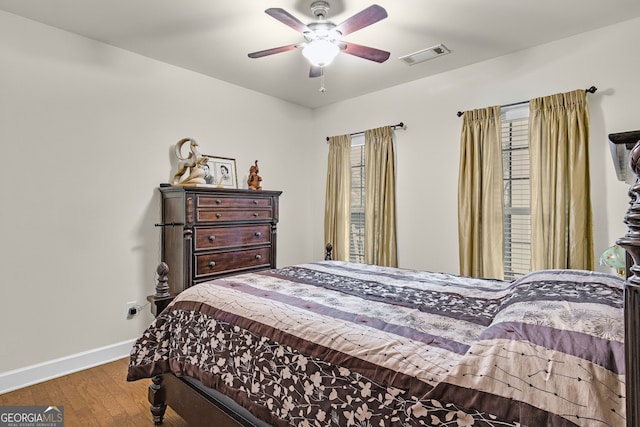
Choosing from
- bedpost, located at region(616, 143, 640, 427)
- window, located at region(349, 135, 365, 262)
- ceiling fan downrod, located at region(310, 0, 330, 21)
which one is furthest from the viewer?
window, located at region(349, 135, 365, 262)

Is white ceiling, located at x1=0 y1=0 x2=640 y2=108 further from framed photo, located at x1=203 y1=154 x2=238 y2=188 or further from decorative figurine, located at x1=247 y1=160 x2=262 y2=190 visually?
decorative figurine, located at x1=247 y1=160 x2=262 y2=190

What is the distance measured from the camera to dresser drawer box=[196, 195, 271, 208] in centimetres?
302

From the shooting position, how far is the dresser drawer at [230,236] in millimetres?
3013

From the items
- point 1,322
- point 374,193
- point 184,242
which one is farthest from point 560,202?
point 1,322

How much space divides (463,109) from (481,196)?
0.91 m

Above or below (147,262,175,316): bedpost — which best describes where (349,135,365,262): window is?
above

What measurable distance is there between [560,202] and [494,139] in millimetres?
795

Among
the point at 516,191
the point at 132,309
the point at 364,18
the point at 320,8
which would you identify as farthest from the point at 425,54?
the point at 132,309

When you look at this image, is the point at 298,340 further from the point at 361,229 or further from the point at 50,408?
the point at 361,229

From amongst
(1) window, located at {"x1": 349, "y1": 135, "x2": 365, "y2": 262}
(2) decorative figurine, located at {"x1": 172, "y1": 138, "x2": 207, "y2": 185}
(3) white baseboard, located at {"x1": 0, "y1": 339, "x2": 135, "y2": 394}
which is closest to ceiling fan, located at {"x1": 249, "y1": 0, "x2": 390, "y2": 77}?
(2) decorative figurine, located at {"x1": 172, "y1": 138, "x2": 207, "y2": 185}

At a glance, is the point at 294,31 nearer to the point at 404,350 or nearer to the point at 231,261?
the point at 231,261

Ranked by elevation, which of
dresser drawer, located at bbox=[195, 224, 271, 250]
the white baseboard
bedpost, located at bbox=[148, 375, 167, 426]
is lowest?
the white baseboard

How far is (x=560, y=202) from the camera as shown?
273 cm

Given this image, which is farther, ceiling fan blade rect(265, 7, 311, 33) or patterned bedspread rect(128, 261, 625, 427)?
ceiling fan blade rect(265, 7, 311, 33)
